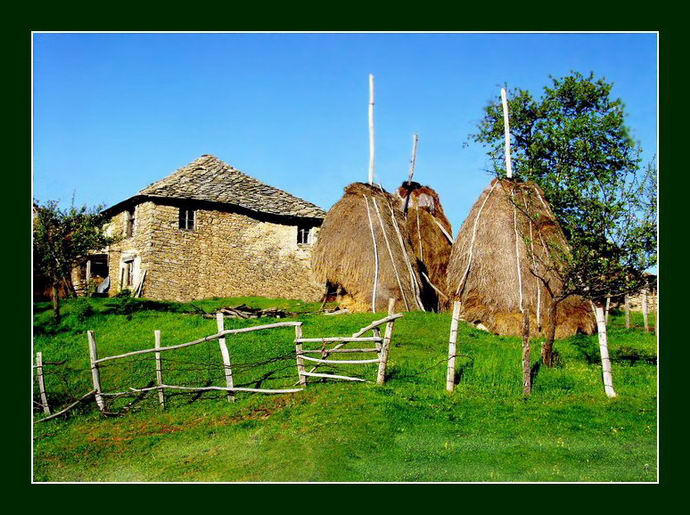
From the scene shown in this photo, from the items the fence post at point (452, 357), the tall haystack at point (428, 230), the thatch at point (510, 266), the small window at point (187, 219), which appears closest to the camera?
the fence post at point (452, 357)

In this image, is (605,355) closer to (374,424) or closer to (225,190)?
(374,424)

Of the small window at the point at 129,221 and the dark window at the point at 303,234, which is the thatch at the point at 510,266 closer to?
the dark window at the point at 303,234

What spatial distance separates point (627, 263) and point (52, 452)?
32.3 ft

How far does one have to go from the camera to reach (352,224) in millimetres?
20750

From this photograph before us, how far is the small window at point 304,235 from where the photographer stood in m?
29.5

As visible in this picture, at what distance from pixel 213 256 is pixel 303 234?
362 centimetres

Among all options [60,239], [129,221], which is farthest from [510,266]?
[129,221]

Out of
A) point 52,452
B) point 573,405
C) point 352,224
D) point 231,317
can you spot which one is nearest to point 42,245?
point 231,317

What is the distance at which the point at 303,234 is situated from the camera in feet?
97.0

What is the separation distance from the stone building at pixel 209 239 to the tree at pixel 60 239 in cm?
304

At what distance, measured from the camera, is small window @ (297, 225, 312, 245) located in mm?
29516

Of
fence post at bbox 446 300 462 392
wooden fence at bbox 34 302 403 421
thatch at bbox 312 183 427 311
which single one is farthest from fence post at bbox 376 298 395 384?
thatch at bbox 312 183 427 311

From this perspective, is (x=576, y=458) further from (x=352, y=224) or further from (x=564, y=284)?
(x=352, y=224)

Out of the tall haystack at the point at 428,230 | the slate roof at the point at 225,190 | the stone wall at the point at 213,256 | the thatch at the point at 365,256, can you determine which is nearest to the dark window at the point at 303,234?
the stone wall at the point at 213,256
